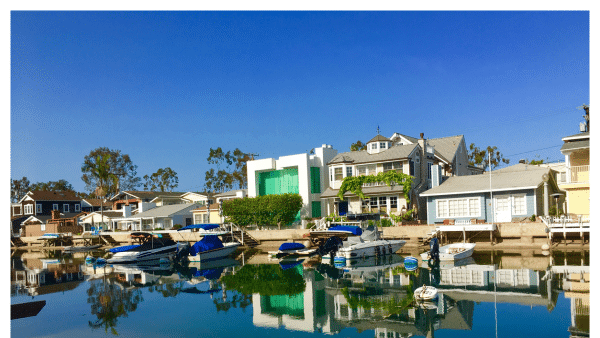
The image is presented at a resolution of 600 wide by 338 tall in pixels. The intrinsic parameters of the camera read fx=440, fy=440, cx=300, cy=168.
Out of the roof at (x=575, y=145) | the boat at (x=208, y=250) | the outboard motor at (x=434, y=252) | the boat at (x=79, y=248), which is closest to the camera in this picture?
the outboard motor at (x=434, y=252)

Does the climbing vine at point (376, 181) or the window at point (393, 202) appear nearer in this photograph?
the climbing vine at point (376, 181)

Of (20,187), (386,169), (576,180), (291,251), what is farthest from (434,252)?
(20,187)

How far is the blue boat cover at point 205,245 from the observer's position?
128ft

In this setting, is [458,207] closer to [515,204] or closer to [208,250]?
[515,204]

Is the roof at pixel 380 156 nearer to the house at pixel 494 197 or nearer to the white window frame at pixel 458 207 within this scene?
the house at pixel 494 197

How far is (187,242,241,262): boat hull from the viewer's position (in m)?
38.5

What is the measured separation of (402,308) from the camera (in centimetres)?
1730

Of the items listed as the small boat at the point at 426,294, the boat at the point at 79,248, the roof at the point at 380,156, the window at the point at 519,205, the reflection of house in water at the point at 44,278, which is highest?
the roof at the point at 380,156

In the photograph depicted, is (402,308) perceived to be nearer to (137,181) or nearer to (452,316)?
(452,316)

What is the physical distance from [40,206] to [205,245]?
2252 inches

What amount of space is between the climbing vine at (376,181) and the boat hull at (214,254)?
502 inches

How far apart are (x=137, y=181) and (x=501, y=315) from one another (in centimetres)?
10304

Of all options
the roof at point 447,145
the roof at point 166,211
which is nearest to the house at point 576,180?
the roof at point 447,145
